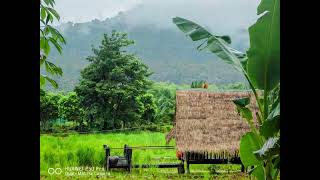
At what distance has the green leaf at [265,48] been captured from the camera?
1288 mm

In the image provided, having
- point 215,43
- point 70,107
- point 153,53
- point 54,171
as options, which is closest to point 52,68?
point 215,43

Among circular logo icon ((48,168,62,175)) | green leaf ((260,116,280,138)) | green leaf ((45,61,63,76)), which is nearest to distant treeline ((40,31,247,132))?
circular logo icon ((48,168,62,175))

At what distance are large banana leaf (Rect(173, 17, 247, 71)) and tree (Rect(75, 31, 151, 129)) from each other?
3.65ft

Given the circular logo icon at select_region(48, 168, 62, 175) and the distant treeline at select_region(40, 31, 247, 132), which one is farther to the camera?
the circular logo icon at select_region(48, 168, 62, 175)

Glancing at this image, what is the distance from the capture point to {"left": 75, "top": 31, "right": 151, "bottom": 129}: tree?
2.62 m

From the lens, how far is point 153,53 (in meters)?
2.59

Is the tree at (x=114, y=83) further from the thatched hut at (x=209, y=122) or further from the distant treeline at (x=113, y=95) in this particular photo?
the thatched hut at (x=209, y=122)

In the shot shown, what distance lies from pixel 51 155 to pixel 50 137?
0.51ft

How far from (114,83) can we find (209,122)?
57 cm

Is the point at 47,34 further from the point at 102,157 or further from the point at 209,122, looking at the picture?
the point at 102,157

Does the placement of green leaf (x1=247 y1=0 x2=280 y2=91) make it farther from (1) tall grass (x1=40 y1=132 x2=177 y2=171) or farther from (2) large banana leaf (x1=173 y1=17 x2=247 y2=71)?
(1) tall grass (x1=40 y1=132 x2=177 y2=171)
